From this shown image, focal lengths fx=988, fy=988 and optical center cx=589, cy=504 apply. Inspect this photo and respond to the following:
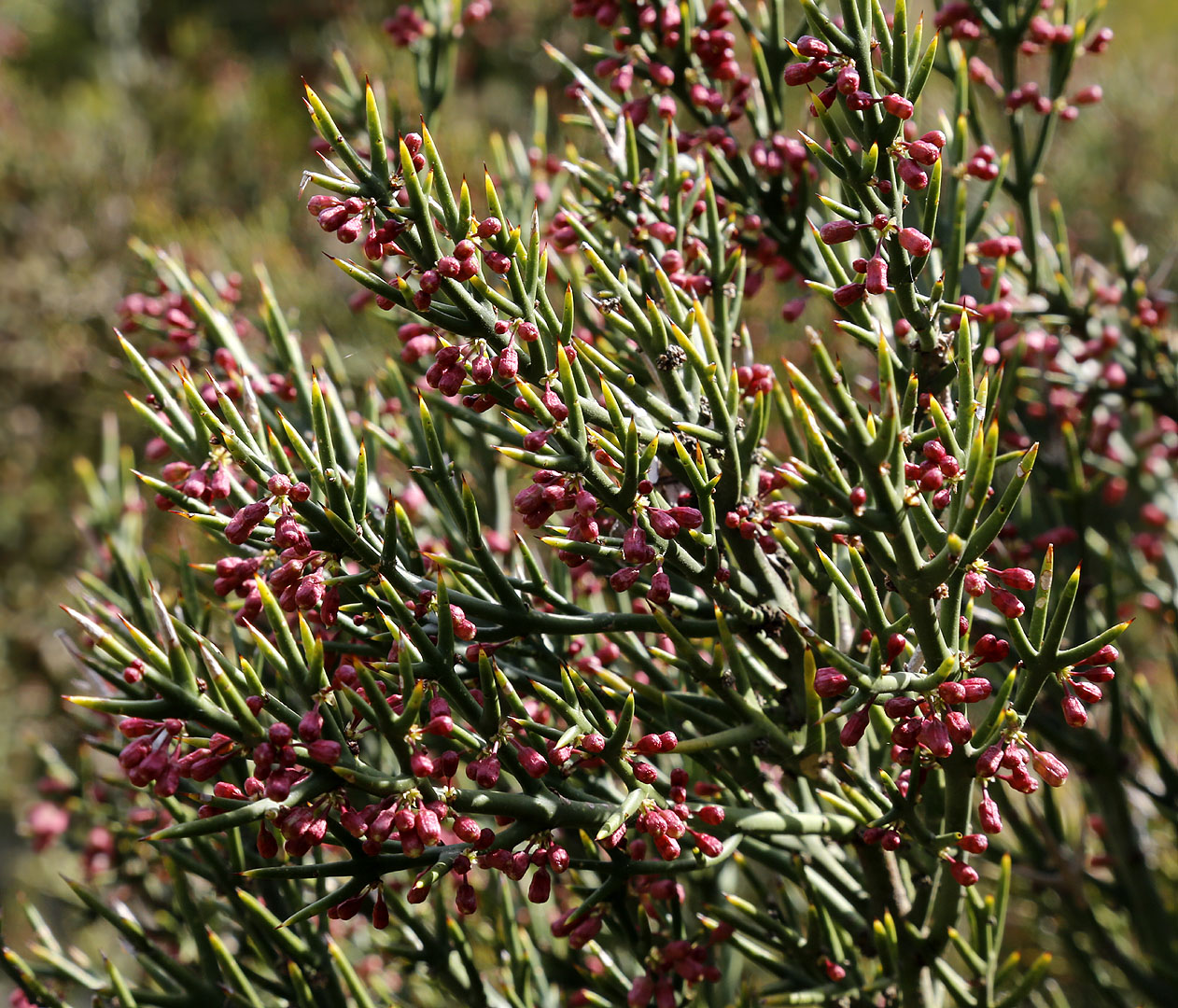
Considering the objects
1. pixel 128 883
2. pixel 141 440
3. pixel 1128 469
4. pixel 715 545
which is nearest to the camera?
pixel 715 545

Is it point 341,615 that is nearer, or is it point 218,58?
point 341,615

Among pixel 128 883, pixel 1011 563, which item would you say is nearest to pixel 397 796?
pixel 1011 563

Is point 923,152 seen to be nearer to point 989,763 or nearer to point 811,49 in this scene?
point 811,49

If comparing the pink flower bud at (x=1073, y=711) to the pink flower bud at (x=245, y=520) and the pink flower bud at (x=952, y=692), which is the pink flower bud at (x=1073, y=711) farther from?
the pink flower bud at (x=245, y=520)

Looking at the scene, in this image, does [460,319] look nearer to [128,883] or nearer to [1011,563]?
[1011,563]

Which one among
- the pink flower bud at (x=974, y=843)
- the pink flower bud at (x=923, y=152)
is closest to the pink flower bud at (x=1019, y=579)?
the pink flower bud at (x=974, y=843)

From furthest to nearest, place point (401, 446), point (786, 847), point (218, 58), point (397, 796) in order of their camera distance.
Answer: point (218, 58) → point (401, 446) → point (786, 847) → point (397, 796)

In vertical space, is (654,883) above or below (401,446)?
below

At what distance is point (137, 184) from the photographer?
423 centimetres

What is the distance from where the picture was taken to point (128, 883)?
60.5 inches

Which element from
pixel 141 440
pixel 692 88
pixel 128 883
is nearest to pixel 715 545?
pixel 692 88

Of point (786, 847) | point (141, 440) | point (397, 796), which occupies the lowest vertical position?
point (141, 440)

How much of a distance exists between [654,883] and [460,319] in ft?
1.84

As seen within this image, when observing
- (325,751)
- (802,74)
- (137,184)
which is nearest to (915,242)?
(802,74)
